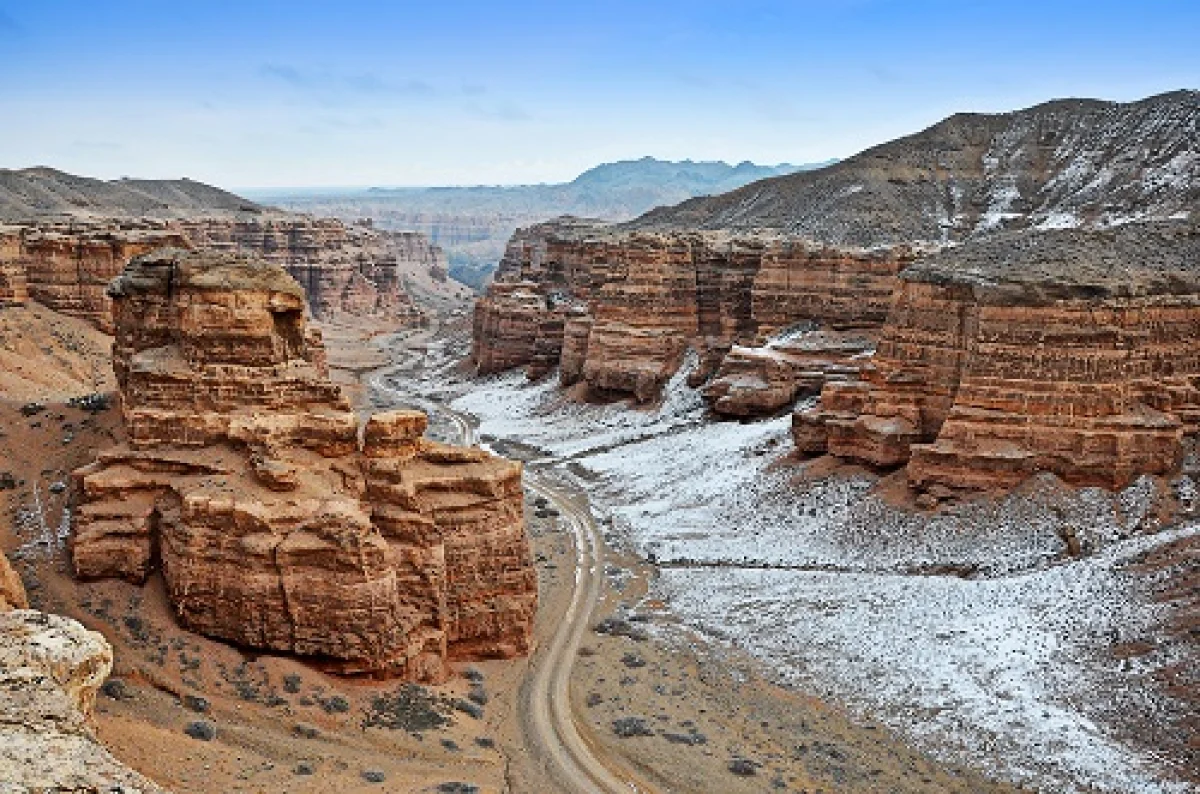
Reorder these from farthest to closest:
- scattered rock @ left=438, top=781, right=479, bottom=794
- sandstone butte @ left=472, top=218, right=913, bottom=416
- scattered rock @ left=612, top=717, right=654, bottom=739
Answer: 1. sandstone butte @ left=472, top=218, right=913, bottom=416
2. scattered rock @ left=612, top=717, right=654, bottom=739
3. scattered rock @ left=438, top=781, right=479, bottom=794

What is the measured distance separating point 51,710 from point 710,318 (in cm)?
5937

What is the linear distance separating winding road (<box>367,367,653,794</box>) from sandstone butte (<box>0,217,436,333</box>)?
28.3m

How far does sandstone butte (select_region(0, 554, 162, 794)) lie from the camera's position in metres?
9.27

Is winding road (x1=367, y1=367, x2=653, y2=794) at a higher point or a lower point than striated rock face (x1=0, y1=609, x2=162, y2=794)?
lower

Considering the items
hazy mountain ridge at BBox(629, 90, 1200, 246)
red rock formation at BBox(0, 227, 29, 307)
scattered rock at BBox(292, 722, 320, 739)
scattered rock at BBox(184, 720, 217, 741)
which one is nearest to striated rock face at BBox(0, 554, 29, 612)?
scattered rock at BBox(184, 720, 217, 741)

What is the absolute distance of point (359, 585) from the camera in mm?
22078

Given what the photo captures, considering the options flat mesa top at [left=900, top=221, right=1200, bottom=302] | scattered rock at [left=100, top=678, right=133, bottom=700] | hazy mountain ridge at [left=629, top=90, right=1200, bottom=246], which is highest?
hazy mountain ridge at [left=629, top=90, right=1200, bottom=246]

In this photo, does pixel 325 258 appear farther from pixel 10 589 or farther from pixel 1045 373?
pixel 10 589

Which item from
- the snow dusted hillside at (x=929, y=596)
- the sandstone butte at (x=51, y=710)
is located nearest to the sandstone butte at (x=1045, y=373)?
the snow dusted hillside at (x=929, y=596)

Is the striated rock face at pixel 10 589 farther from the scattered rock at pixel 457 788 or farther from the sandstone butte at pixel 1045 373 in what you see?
the sandstone butte at pixel 1045 373

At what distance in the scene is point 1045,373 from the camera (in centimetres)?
3762

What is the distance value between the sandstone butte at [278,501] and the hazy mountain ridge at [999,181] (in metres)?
58.8

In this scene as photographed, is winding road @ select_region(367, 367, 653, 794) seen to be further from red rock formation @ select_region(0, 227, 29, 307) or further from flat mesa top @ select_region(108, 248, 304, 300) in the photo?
red rock formation @ select_region(0, 227, 29, 307)

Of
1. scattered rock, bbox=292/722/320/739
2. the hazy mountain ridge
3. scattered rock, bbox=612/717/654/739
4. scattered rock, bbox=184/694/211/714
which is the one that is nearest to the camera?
scattered rock, bbox=184/694/211/714
